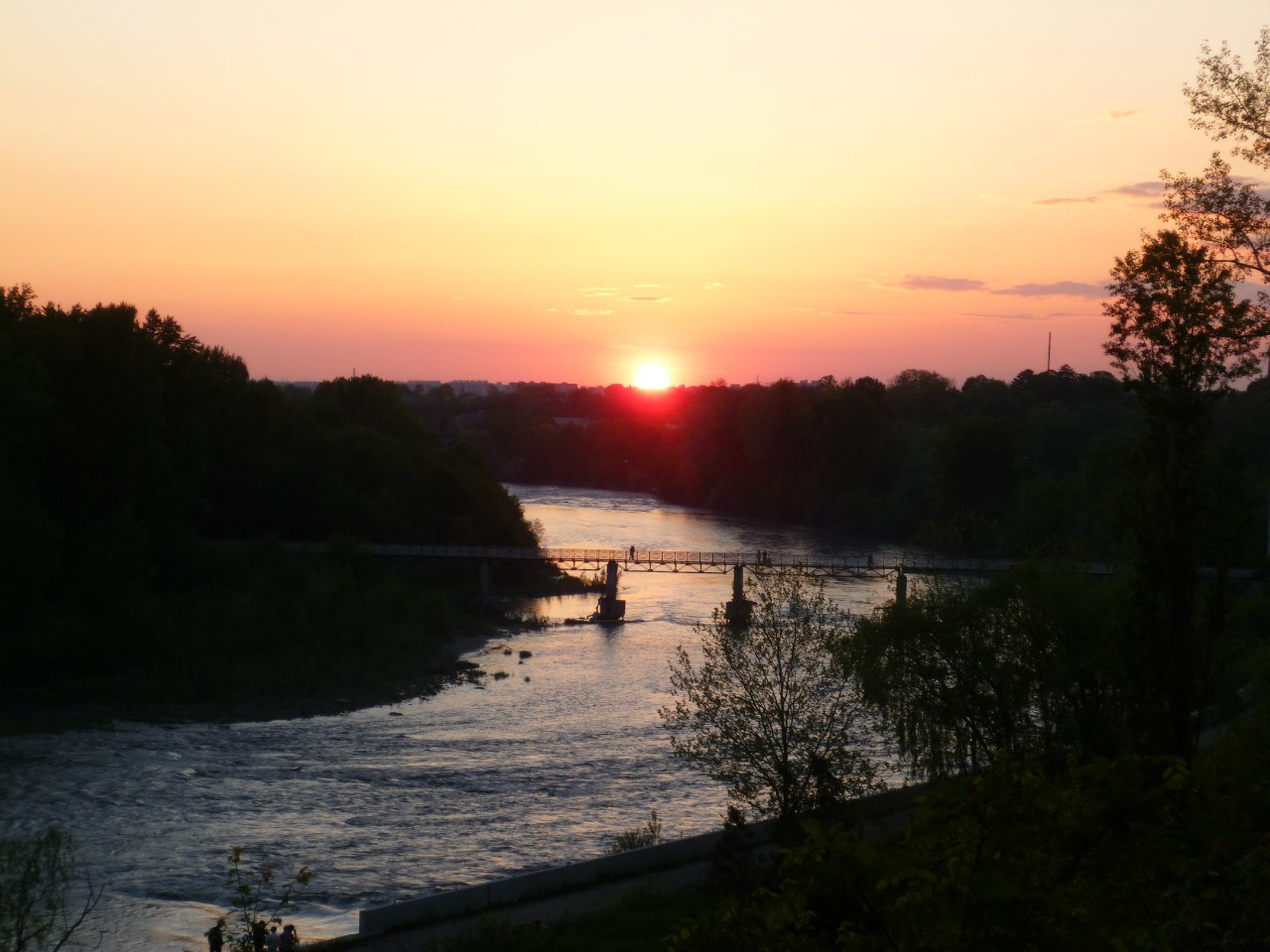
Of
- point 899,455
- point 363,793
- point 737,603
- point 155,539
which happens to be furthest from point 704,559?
point 363,793

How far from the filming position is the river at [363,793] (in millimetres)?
19734

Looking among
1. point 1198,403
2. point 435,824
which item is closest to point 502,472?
point 435,824

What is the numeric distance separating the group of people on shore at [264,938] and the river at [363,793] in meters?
2.50

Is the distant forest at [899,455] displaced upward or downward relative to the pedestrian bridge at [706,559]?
upward

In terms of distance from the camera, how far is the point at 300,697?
34188 mm

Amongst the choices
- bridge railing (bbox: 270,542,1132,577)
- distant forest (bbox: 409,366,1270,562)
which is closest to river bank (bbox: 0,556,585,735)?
bridge railing (bbox: 270,542,1132,577)

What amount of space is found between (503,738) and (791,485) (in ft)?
202

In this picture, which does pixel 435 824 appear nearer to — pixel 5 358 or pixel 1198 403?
pixel 1198 403

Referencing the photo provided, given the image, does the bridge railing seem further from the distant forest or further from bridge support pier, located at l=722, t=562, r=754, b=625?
the distant forest

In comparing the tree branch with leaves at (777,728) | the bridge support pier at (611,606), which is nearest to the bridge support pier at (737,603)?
the bridge support pier at (611,606)

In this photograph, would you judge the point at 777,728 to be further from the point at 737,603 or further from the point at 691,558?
the point at 691,558

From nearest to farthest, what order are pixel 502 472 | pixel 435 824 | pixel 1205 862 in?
1. pixel 1205 862
2. pixel 435 824
3. pixel 502 472

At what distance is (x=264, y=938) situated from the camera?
12555 mm

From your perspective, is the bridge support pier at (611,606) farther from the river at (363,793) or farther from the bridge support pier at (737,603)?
the river at (363,793)
